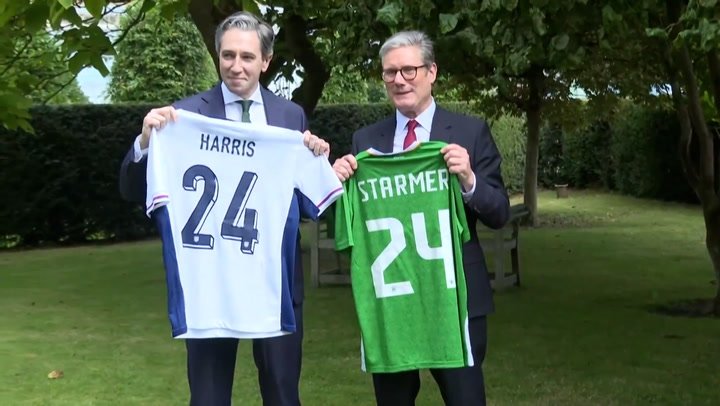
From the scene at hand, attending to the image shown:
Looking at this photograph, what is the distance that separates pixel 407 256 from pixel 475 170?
0.42 metres

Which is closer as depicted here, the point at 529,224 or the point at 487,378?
the point at 487,378

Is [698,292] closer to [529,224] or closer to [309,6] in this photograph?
[309,6]

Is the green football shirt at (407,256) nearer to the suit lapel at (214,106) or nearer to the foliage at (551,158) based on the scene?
the suit lapel at (214,106)

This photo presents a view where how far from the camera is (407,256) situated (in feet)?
11.9

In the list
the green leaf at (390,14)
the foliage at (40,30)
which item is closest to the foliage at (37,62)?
the foliage at (40,30)

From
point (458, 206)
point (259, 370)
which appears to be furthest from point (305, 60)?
point (259, 370)

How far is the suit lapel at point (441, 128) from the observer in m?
3.64

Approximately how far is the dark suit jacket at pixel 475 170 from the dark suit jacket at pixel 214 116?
0.34 m

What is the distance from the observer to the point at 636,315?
8688mm

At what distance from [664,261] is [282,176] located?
987cm

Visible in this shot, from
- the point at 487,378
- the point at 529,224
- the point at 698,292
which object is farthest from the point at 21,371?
the point at 529,224

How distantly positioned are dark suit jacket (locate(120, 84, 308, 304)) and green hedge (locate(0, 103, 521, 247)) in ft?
43.1

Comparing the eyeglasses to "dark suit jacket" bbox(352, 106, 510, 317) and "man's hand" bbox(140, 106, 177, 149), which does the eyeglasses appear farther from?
"man's hand" bbox(140, 106, 177, 149)

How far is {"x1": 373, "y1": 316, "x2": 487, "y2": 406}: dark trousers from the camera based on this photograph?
12.0 feet
